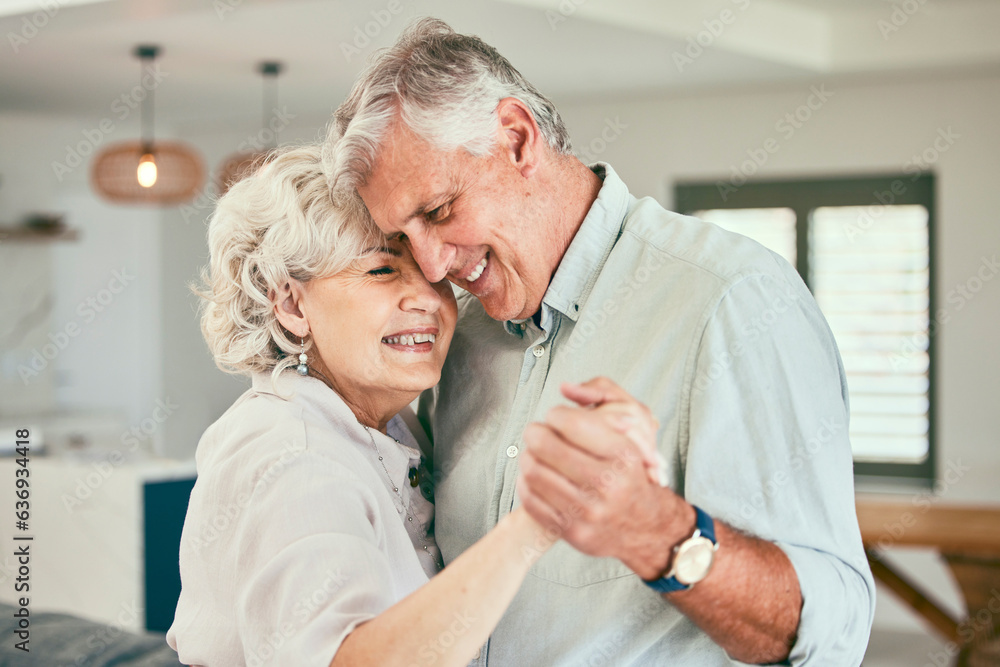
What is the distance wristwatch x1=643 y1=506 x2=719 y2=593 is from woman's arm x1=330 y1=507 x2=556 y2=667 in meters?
0.14

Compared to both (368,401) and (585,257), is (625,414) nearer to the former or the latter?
(585,257)

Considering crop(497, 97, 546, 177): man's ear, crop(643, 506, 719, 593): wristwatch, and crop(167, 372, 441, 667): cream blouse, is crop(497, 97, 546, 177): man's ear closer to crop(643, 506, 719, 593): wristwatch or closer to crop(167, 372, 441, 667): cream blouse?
crop(167, 372, 441, 667): cream blouse

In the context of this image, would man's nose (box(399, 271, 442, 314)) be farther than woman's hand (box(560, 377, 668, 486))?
Yes

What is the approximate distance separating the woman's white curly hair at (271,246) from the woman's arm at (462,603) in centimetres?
50

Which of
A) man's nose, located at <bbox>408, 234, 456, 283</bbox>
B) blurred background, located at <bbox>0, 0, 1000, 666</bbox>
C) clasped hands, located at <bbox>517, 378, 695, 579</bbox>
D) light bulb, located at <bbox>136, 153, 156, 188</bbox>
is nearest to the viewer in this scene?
clasped hands, located at <bbox>517, 378, 695, 579</bbox>

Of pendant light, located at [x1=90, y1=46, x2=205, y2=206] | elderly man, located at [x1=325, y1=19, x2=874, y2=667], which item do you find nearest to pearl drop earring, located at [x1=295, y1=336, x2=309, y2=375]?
elderly man, located at [x1=325, y1=19, x2=874, y2=667]

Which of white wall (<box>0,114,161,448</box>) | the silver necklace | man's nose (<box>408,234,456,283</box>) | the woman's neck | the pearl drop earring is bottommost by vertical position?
white wall (<box>0,114,161,448</box>)

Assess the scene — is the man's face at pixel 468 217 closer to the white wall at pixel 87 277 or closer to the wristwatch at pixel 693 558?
the wristwatch at pixel 693 558

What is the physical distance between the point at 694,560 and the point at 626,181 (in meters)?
4.82

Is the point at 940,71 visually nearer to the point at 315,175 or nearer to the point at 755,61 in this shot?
the point at 755,61

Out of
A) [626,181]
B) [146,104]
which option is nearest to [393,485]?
[626,181]

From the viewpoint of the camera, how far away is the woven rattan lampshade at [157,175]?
4.43 m

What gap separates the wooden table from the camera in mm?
3508

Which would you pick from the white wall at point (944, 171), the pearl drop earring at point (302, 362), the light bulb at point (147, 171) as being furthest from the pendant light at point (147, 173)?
the pearl drop earring at point (302, 362)
